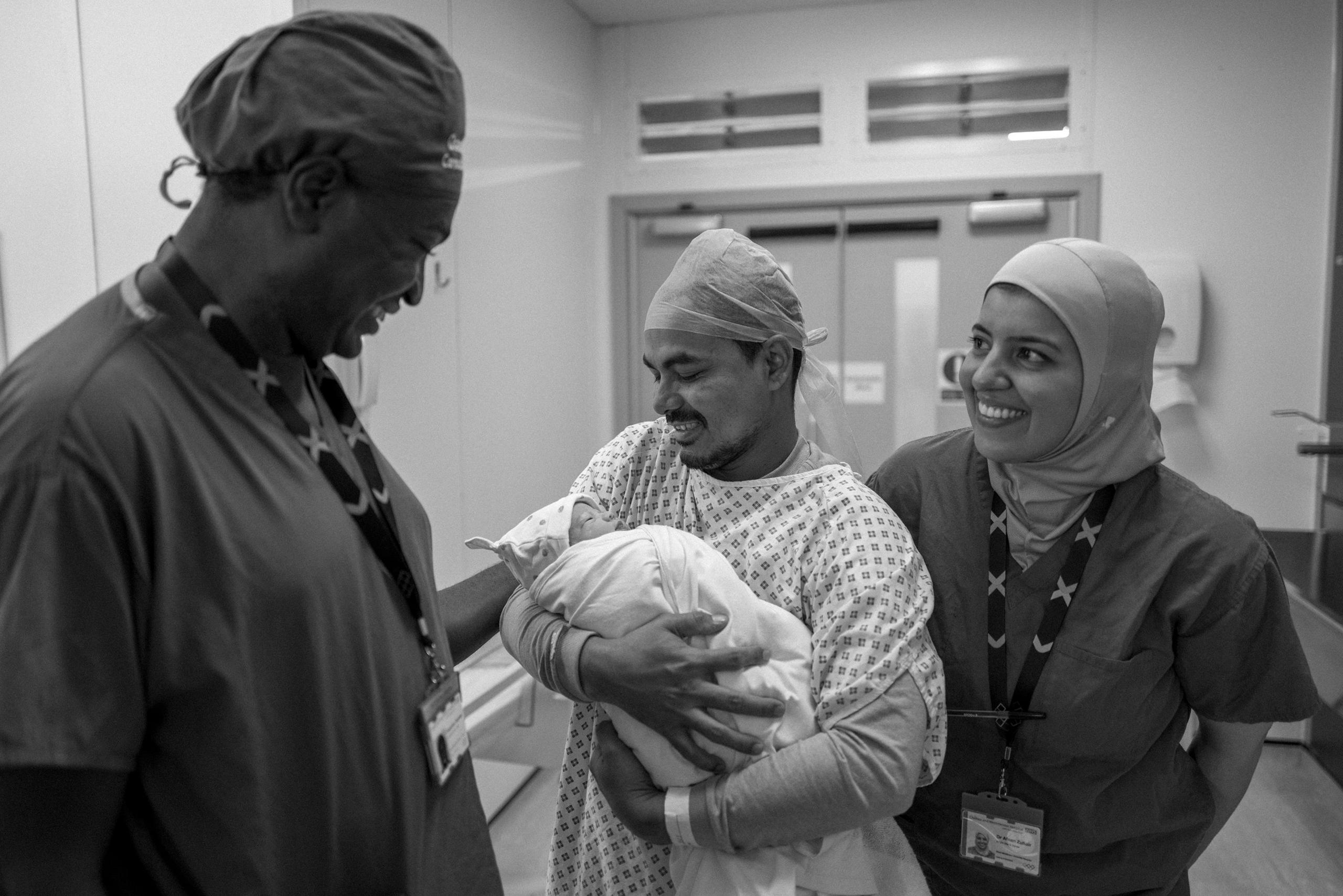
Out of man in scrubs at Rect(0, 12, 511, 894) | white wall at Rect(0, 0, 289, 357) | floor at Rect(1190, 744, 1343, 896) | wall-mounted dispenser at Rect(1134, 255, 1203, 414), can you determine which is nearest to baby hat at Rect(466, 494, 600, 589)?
Result: man in scrubs at Rect(0, 12, 511, 894)

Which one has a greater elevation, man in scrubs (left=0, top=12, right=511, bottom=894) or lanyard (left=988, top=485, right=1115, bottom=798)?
man in scrubs (left=0, top=12, right=511, bottom=894)

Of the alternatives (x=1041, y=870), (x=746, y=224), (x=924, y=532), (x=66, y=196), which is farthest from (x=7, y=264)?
(x=746, y=224)

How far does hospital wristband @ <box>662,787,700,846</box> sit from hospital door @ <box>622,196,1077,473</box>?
10.6 feet

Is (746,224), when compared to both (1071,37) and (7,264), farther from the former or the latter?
(7,264)

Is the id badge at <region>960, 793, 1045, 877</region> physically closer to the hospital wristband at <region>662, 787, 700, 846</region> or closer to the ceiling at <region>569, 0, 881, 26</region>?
the hospital wristband at <region>662, 787, 700, 846</region>

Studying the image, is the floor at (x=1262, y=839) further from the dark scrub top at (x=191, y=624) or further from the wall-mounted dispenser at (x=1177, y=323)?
the dark scrub top at (x=191, y=624)

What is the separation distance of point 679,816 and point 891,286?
3.49 metres

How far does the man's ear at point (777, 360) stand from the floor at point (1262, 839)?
2.01m

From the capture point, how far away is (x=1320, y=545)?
3.79m

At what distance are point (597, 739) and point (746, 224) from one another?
344 centimetres

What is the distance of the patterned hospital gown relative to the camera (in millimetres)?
1216

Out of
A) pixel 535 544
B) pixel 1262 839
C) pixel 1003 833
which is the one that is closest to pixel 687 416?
pixel 535 544

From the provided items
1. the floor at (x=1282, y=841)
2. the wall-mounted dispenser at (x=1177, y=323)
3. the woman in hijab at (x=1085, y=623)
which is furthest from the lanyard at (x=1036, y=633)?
the wall-mounted dispenser at (x=1177, y=323)

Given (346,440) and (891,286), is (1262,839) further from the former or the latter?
(346,440)
